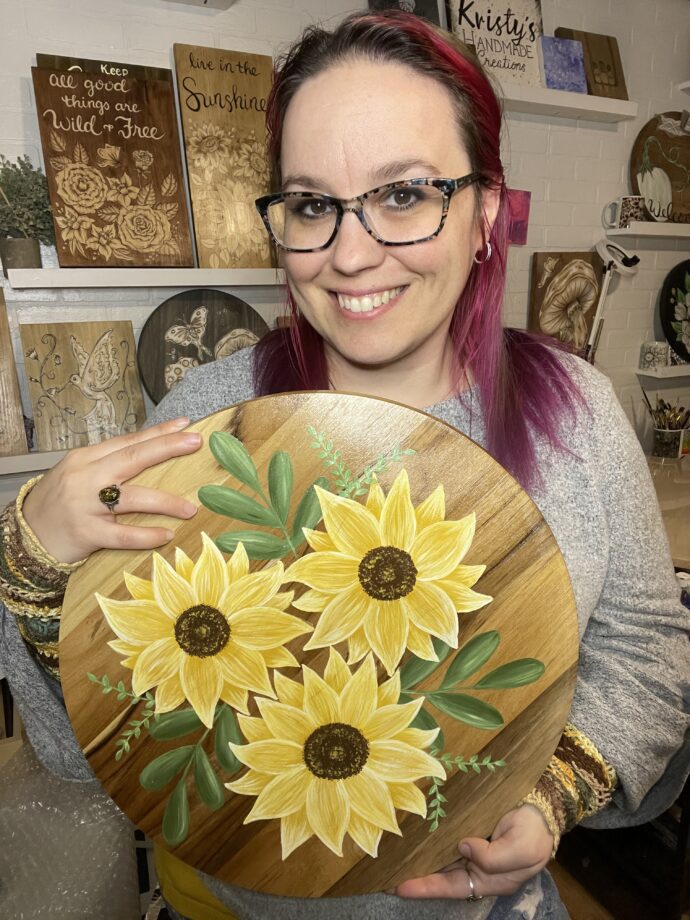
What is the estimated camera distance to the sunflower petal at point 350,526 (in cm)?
68

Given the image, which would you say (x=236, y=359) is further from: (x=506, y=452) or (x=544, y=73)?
(x=544, y=73)

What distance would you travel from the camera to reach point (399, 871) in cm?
72

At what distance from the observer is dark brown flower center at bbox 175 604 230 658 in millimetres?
689

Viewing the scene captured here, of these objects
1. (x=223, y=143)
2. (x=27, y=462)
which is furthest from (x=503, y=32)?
(x=27, y=462)

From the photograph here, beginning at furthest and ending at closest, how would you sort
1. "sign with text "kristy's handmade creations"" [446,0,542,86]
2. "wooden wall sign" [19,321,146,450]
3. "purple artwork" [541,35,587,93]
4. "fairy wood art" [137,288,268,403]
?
1. "purple artwork" [541,35,587,93]
2. "sign with text "kristy's handmade creations"" [446,0,542,86]
3. "fairy wood art" [137,288,268,403]
4. "wooden wall sign" [19,321,146,450]

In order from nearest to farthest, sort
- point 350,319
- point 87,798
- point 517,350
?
point 350,319 → point 517,350 → point 87,798

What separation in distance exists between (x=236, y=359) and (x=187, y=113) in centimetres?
146

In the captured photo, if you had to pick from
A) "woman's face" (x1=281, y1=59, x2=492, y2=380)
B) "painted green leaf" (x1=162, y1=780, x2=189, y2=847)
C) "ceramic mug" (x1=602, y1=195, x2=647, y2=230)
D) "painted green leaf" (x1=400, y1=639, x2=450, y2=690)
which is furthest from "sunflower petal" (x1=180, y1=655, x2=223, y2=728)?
"ceramic mug" (x1=602, y1=195, x2=647, y2=230)

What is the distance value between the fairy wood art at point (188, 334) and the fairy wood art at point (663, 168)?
84.7 inches

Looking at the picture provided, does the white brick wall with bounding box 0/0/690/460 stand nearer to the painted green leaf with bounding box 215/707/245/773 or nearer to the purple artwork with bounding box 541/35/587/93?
the purple artwork with bounding box 541/35/587/93

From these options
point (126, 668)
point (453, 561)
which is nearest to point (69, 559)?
point (126, 668)

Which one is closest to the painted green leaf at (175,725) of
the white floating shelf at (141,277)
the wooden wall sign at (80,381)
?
the white floating shelf at (141,277)

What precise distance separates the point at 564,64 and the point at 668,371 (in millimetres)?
1514

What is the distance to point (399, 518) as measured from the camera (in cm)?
68
